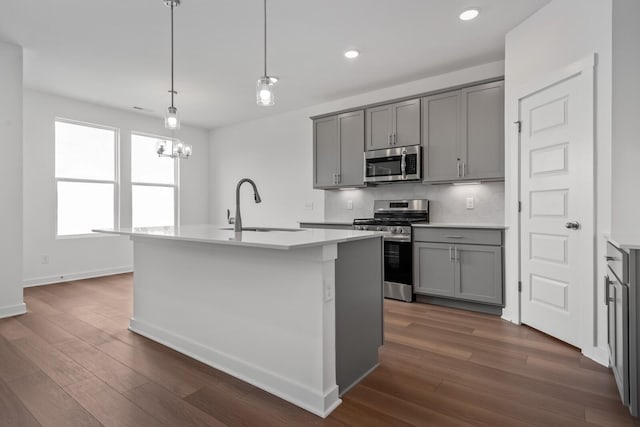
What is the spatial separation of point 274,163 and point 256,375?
14.3 ft

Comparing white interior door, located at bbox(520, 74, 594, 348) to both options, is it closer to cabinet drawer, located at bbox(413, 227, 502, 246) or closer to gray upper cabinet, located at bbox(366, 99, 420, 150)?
cabinet drawer, located at bbox(413, 227, 502, 246)

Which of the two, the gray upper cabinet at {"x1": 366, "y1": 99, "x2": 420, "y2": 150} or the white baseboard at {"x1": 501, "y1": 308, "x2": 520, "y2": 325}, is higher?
the gray upper cabinet at {"x1": 366, "y1": 99, "x2": 420, "y2": 150}

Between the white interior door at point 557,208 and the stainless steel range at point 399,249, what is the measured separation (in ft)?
3.74

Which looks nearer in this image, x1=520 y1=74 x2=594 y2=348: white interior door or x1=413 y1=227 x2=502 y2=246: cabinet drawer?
x1=520 y1=74 x2=594 y2=348: white interior door

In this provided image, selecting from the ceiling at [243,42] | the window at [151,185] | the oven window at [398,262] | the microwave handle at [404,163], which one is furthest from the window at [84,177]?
the microwave handle at [404,163]

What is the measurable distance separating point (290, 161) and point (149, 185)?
2528 millimetres

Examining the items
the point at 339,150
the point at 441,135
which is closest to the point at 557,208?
the point at 441,135

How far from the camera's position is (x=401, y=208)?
14.5 feet

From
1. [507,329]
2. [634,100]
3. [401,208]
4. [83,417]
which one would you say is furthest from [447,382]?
[401,208]

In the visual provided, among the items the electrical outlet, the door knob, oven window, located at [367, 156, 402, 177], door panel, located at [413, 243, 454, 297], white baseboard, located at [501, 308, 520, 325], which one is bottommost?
white baseboard, located at [501, 308, 520, 325]

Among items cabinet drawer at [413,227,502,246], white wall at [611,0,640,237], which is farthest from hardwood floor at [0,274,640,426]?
white wall at [611,0,640,237]

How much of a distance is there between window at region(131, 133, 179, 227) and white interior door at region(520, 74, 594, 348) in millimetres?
5621

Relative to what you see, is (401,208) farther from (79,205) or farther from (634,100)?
(79,205)

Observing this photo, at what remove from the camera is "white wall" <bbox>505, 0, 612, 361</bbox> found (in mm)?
2299
